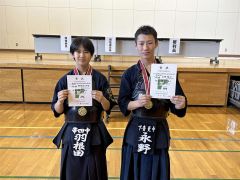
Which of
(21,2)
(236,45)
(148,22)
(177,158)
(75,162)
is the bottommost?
(177,158)

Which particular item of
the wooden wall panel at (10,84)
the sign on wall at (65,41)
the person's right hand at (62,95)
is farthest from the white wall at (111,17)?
the person's right hand at (62,95)

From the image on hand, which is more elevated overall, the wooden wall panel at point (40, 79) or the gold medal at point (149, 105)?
the gold medal at point (149, 105)

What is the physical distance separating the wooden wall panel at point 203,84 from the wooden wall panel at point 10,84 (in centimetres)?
293

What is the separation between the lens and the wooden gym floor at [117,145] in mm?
2303

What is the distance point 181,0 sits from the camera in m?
8.10

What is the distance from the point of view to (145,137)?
146 cm

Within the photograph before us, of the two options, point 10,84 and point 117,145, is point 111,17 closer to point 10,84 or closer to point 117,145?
point 10,84

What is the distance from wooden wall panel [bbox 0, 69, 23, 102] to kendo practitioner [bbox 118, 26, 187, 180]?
3357 mm

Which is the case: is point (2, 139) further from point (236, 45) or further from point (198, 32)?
point (236, 45)

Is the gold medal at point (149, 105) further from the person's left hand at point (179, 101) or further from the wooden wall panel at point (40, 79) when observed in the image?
the wooden wall panel at point (40, 79)

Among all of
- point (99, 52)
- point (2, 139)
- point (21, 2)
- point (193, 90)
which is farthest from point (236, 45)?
point (2, 139)

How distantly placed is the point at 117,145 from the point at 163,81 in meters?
1.66

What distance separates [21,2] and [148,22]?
4324mm

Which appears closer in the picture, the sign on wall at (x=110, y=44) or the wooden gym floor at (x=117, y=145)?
the wooden gym floor at (x=117, y=145)
